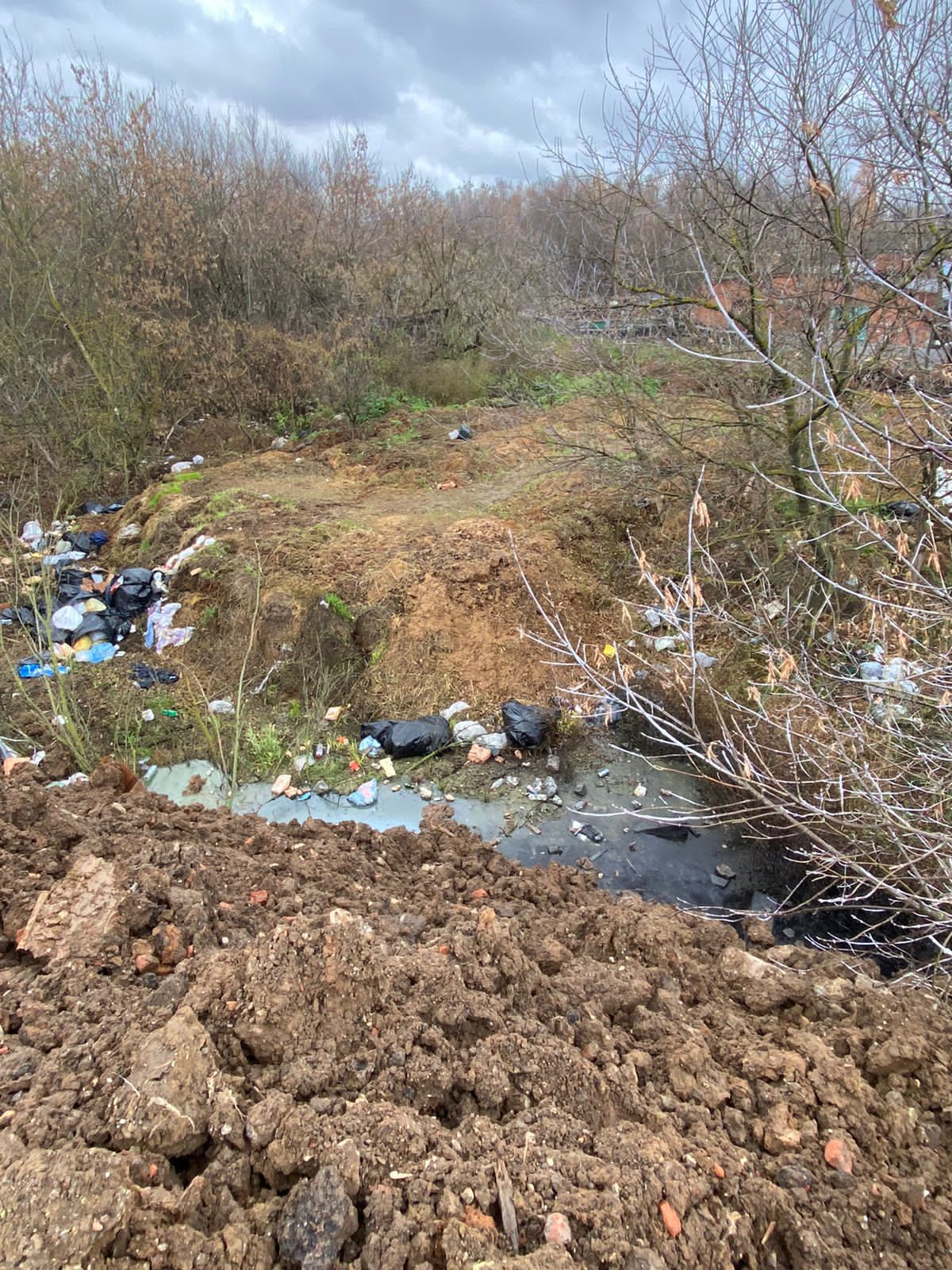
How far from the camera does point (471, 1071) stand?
1734 millimetres

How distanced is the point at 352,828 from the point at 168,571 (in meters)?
3.28

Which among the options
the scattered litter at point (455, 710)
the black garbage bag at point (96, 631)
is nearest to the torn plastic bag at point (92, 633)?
the black garbage bag at point (96, 631)

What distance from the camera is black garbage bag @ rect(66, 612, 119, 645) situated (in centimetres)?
518

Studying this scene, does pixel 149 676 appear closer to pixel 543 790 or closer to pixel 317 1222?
pixel 543 790

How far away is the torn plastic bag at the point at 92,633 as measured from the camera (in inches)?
203

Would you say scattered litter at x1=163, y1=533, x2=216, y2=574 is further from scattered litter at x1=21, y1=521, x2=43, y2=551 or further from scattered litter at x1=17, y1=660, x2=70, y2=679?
scattered litter at x1=21, y1=521, x2=43, y2=551

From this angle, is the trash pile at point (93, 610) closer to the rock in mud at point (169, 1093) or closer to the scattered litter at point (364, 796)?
the scattered litter at point (364, 796)

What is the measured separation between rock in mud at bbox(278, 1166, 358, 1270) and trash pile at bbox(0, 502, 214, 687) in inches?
156

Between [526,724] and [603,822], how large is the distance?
78 cm

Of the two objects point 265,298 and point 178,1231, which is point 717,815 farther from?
point 265,298

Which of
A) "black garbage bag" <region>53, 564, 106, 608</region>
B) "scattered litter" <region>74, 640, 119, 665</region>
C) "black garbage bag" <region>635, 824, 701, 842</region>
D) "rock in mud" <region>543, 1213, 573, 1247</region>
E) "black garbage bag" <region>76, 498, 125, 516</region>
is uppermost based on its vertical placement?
"black garbage bag" <region>76, 498, 125, 516</region>

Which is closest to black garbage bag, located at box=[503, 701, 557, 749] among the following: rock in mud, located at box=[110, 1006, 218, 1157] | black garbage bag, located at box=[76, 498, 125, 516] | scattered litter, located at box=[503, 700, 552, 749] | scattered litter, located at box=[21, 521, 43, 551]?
scattered litter, located at box=[503, 700, 552, 749]

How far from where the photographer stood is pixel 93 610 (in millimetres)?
5367

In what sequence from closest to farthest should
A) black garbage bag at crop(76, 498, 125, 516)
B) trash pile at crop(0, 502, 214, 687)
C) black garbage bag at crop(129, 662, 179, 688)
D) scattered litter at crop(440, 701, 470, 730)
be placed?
scattered litter at crop(440, 701, 470, 730)
black garbage bag at crop(129, 662, 179, 688)
trash pile at crop(0, 502, 214, 687)
black garbage bag at crop(76, 498, 125, 516)
